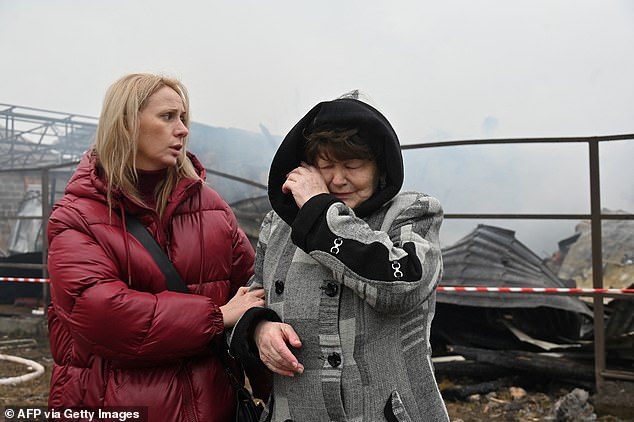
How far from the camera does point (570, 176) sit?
Result: 430cm

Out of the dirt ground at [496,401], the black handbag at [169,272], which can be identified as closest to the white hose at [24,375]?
the dirt ground at [496,401]

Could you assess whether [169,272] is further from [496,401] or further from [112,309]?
[496,401]

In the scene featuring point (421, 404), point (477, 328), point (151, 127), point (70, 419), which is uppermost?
point (151, 127)

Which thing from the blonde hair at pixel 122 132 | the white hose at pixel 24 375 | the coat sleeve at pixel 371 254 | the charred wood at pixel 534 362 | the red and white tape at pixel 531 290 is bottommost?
the white hose at pixel 24 375

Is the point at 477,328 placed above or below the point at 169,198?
→ below

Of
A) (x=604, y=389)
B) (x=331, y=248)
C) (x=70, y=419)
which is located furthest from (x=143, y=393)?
(x=604, y=389)

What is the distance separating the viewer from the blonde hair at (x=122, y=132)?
1471 mm

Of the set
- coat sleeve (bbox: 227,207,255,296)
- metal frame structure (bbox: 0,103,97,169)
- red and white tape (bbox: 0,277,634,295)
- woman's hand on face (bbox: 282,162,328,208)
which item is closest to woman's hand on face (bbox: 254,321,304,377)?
woman's hand on face (bbox: 282,162,328,208)

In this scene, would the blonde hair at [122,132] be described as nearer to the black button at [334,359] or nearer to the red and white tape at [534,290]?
the black button at [334,359]

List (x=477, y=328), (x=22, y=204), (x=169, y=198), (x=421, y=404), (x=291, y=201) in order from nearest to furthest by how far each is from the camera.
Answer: (x=421, y=404) → (x=291, y=201) → (x=169, y=198) → (x=477, y=328) → (x=22, y=204)

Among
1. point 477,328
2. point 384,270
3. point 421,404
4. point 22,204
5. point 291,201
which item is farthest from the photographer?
point 22,204

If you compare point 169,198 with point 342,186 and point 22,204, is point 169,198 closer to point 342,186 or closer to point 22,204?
point 342,186

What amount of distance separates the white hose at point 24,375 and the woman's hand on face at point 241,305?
375 centimetres

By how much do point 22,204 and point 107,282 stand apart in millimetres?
5453
